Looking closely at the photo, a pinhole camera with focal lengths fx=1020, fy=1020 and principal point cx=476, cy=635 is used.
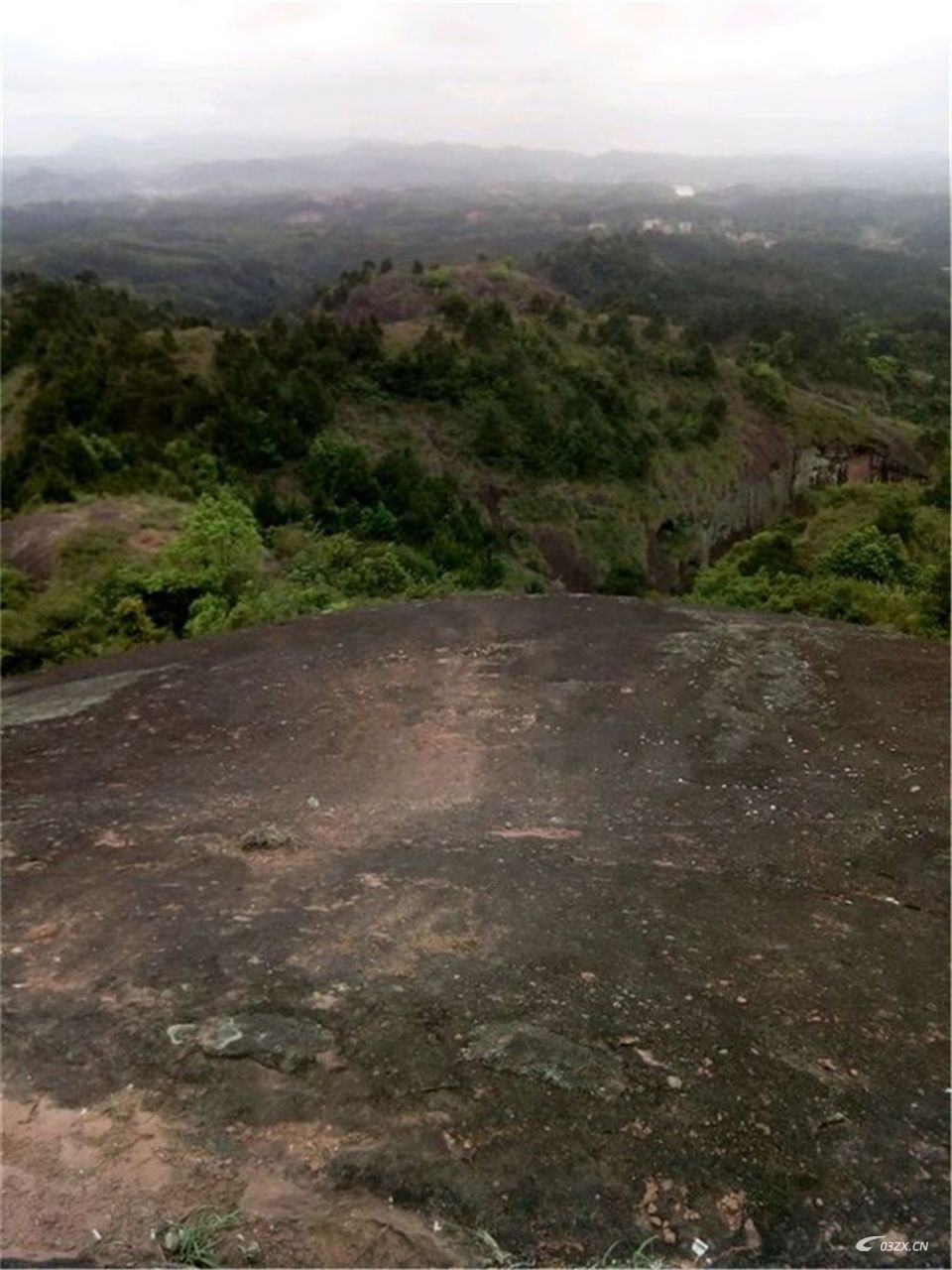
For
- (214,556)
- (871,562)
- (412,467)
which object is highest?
(214,556)

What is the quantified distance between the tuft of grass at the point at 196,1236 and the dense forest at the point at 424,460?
9055 millimetres

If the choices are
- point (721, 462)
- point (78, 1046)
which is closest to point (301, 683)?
point (78, 1046)

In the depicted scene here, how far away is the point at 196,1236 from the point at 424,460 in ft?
82.9

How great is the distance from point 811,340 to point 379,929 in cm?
5086

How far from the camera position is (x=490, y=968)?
476 centimetres

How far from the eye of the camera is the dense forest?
45.6ft

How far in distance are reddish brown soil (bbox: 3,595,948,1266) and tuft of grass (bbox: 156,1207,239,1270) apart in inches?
2.8

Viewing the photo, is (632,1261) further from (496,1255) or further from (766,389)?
(766,389)

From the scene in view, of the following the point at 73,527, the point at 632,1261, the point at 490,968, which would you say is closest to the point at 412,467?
the point at 73,527

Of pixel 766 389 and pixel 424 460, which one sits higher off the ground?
pixel 766 389

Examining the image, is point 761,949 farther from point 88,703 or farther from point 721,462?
point 721,462

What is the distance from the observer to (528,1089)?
405cm

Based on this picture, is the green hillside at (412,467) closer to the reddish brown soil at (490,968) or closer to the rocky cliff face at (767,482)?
the rocky cliff face at (767,482)

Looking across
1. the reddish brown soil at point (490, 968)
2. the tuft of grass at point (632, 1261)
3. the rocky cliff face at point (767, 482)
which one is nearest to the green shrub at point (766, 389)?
the rocky cliff face at point (767, 482)
